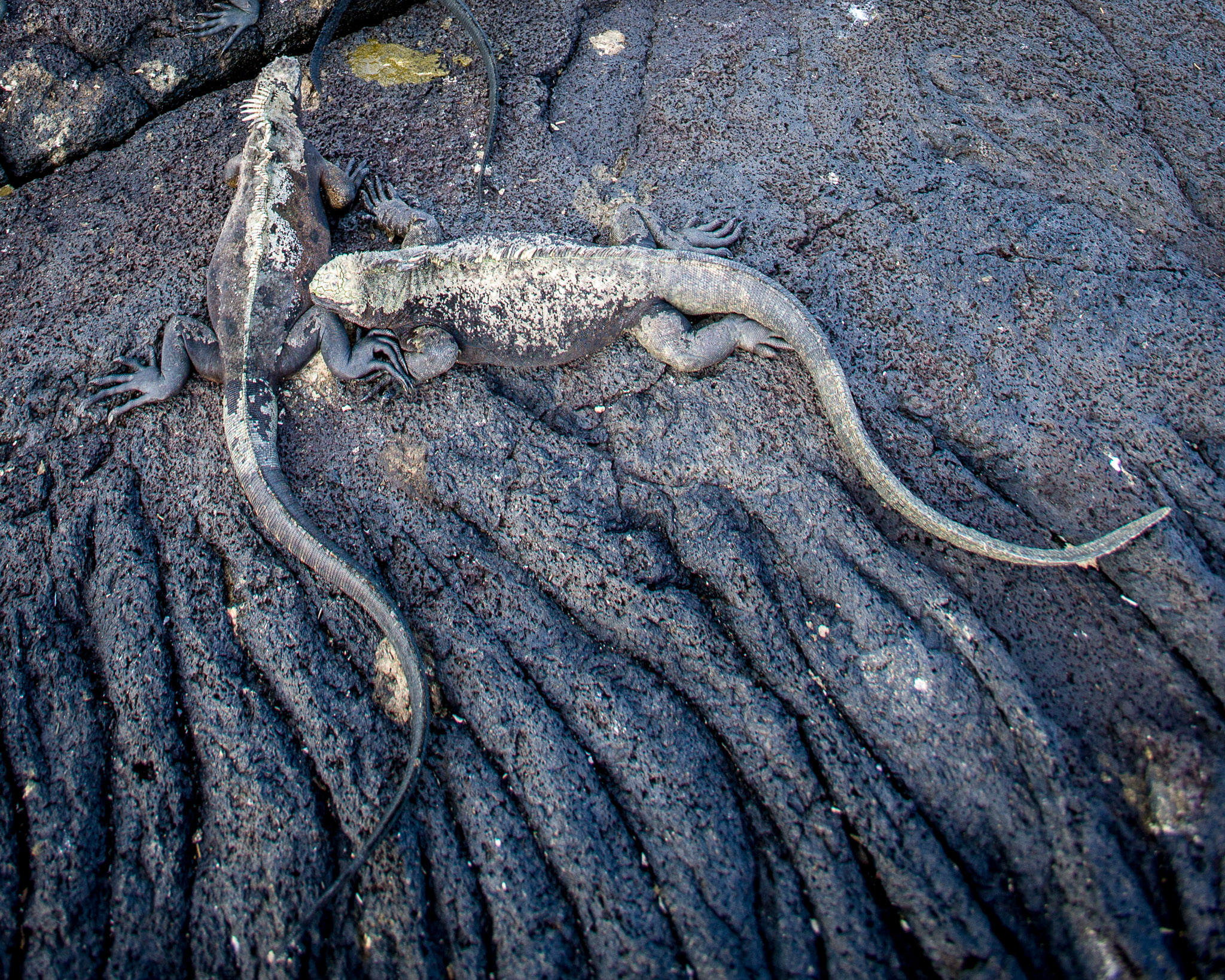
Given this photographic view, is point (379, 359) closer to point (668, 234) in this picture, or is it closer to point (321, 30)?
point (668, 234)

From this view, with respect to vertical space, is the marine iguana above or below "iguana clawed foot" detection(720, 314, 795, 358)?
above

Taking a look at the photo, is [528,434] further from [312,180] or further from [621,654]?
[312,180]

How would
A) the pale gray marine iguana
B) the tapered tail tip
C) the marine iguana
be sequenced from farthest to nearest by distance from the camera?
the marine iguana < the pale gray marine iguana < the tapered tail tip

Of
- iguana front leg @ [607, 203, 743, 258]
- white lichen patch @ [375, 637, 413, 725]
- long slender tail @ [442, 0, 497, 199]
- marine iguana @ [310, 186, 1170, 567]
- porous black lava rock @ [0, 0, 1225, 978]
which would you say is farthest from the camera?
long slender tail @ [442, 0, 497, 199]

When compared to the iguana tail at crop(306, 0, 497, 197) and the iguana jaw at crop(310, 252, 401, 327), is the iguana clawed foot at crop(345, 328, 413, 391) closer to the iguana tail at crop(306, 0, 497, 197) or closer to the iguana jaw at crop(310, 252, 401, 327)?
the iguana jaw at crop(310, 252, 401, 327)

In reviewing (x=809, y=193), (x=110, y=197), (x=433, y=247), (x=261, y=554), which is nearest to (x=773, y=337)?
(x=809, y=193)

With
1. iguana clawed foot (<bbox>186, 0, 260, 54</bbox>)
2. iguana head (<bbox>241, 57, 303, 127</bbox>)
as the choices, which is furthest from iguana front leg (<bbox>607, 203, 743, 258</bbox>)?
iguana clawed foot (<bbox>186, 0, 260, 54</bbox>)

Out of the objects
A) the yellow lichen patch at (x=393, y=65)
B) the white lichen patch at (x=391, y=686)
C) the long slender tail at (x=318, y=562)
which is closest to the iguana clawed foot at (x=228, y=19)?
the yellow lichen patch at (x=393, y=65)
